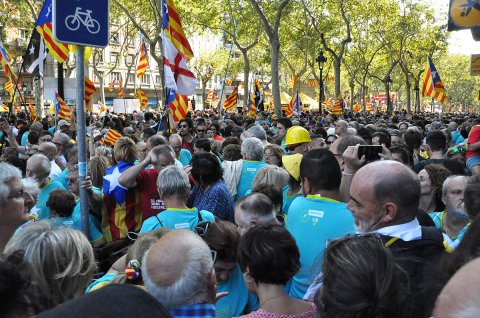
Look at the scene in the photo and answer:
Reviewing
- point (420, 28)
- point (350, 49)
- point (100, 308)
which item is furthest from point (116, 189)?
point (350, 49)

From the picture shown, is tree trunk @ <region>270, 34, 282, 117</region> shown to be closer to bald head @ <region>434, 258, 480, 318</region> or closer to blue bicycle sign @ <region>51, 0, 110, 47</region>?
blue bicycle sign @ <region>51, 0, 110, 47</region>

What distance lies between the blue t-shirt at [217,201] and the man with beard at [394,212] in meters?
2.26

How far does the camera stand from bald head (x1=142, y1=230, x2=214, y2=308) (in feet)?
7.22

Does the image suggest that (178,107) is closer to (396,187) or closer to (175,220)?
(175,220)

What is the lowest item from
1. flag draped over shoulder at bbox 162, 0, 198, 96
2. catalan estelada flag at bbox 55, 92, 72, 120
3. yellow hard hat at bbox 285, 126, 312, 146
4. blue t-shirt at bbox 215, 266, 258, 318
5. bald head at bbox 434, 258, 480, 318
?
blue t-shirt at bbox 215, 266, 258, 318

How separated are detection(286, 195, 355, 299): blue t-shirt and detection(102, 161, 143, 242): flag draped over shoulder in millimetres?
2155

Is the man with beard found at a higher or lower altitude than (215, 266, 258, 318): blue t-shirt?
higher

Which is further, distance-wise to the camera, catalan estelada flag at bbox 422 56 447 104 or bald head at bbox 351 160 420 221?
catalan estelada flag at bbox 422 56 447 104

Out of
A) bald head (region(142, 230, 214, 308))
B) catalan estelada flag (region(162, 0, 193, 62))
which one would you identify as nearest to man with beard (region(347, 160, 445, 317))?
bald head (region(142, 230, 214, 308))

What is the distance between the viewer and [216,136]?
1173cm

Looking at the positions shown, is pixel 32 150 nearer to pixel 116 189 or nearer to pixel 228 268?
pixel 116 189

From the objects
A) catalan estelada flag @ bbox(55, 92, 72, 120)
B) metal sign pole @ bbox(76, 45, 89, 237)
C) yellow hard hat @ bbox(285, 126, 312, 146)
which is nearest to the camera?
metal sign pole @ bbox(76, 45, 89, 237)

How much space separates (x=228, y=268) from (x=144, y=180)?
86.7 inches

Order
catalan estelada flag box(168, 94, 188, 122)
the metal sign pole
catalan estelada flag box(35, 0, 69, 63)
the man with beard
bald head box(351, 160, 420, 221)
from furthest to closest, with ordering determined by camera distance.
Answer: catalan estelada flag box(35, 0, 69, 63) → catalan estelada flag box(168, 94, 188, 122) → the metal sign pole → bald head box(351, 160, 420, 221) → the man with beard
